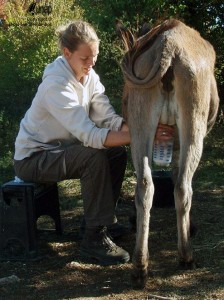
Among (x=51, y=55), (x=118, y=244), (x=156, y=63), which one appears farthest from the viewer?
(x=51, y=55)

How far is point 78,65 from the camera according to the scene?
179 inches

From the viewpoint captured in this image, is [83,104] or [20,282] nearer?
[20,282]

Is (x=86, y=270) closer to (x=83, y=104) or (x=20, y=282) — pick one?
(x=20, y=282)

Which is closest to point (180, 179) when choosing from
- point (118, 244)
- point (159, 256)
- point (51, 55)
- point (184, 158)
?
point (184, 158)

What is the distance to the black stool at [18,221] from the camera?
454 centimetres

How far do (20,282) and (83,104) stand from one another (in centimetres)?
146

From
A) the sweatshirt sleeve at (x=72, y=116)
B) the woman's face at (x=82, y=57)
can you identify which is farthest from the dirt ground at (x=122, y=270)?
the woman's face at (x=82, y=57)

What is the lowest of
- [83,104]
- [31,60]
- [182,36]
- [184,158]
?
[184,158]

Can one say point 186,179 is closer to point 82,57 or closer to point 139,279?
point 139,279

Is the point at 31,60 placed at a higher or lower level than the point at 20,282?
higher

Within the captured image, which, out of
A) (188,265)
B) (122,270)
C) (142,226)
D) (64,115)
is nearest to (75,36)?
(64,115)

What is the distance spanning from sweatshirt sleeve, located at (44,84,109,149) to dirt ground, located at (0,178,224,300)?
0.90 m

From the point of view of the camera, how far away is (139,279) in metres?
3.89

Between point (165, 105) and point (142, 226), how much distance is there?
31.4 inches
